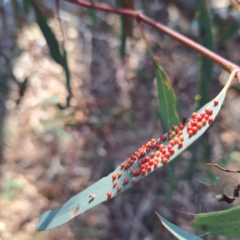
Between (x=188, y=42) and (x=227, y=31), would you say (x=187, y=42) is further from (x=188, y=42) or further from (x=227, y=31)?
(x=227, y=31)

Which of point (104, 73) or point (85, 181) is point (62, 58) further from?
point (104, 73)

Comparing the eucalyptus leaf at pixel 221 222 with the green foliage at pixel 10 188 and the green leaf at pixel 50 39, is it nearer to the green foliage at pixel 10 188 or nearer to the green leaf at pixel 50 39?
the green leaf at pixel 50 39

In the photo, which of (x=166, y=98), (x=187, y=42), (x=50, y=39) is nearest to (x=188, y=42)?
(x=187, y=42)

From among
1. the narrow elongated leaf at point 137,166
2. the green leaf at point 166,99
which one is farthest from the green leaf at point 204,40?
the narrow elongated leaf at point 137,166

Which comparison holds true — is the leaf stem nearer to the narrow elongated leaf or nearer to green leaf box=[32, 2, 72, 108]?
the narrow elongated leaf

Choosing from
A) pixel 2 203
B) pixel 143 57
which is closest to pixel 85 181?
pixel 2 203

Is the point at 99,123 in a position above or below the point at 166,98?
below
